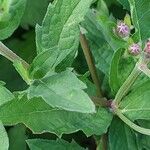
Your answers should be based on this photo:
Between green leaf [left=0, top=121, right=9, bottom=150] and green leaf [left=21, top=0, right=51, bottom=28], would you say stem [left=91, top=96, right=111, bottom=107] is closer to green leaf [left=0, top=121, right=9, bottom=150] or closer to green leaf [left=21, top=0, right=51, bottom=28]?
green leaf [left=0, top=121, right=9, bottom=150]

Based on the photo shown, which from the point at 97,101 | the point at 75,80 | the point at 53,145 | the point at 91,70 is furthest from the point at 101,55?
the point at 75,80

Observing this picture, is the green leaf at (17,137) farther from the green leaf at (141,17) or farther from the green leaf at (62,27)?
the green leaf at (141,17)

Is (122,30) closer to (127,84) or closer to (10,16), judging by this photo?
(127,84)

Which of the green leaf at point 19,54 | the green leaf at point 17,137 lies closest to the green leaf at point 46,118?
the green leaf at point 17,137

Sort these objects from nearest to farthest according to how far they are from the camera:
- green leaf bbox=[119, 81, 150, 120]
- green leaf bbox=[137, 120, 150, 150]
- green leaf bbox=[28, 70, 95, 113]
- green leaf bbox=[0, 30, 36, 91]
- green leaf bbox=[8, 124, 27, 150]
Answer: green leaf bbox=[28, 70, 95, 113], green leaf bbox=[119, 81, 150, 120], green leaf bbox=[137, 120, 150, 150], green leaf bbox=[8, 124, 27, 150], green leaf bbox=[0, 30, 36, 91]

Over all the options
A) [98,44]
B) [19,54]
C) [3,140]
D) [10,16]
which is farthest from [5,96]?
[19,54]

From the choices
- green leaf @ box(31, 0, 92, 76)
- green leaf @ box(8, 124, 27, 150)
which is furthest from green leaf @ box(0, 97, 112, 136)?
green leaf @ box(8, 124, 27, 150)
